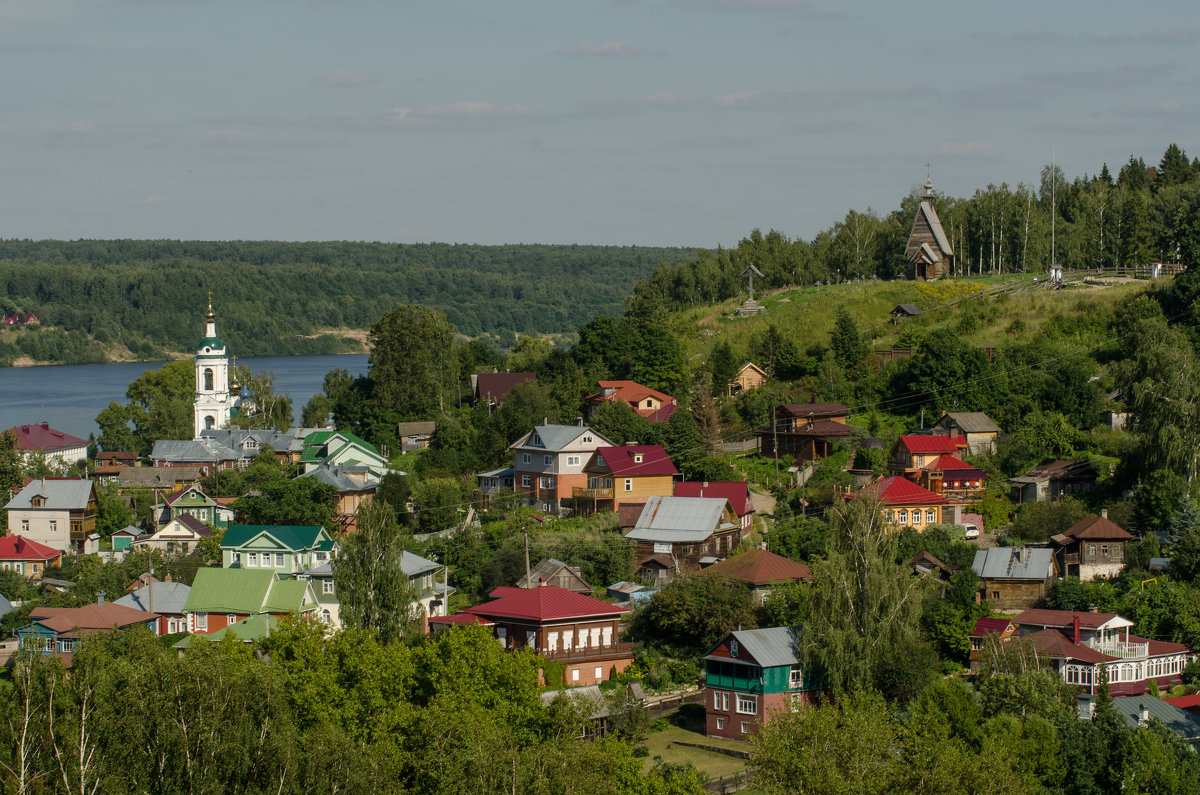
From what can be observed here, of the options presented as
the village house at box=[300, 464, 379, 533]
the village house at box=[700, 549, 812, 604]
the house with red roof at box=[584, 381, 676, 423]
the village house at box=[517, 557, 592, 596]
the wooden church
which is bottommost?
the village house at box=[517, 557, 592, 596]

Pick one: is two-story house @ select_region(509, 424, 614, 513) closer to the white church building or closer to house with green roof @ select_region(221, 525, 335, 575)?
house with green roof @ select_region(221, 525, 335, 575)

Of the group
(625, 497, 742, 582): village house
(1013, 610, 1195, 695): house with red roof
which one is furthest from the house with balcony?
(625, 497, 742, 582): village house

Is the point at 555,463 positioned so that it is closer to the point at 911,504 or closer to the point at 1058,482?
the point at 911,504

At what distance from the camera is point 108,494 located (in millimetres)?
54062

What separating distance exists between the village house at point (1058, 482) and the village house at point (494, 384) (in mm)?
24498

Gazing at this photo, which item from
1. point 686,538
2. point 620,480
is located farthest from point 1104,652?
point 620,480

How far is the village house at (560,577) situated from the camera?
131 feet

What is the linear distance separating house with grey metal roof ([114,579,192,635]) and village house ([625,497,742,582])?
45.1ft

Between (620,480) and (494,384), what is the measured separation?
1814 centimetres

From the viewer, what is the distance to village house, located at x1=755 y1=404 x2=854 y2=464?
1891 inches

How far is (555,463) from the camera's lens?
48.4 metres

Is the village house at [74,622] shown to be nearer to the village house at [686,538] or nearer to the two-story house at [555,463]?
the two-story house at [555,463]

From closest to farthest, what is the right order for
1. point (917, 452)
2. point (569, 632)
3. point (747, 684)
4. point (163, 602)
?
1. point (747, 684)
2. point (569, 632)
3. point (163, 602)
4. point (917, 452)

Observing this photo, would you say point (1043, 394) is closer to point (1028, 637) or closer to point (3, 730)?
point (1028, 637)
